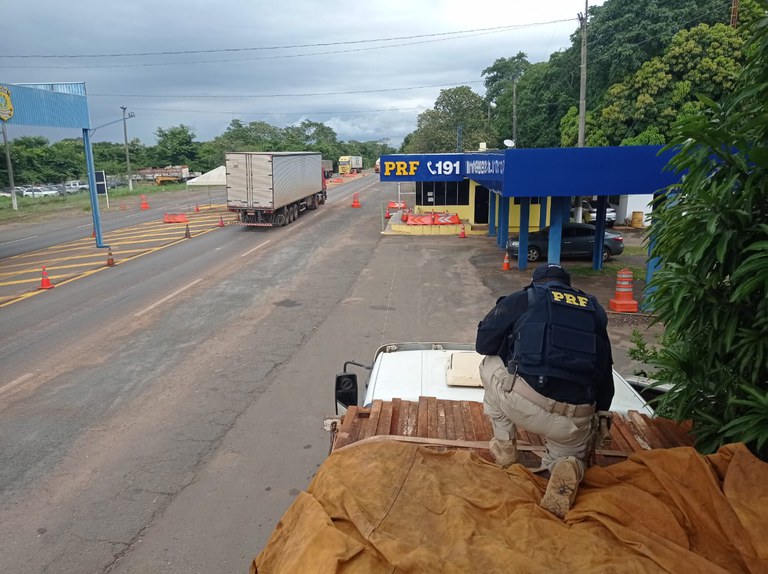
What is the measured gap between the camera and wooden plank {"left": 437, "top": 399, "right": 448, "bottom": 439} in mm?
3856

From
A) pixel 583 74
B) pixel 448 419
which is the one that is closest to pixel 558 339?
pixel 448 419

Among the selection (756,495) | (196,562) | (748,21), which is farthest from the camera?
(196,562)

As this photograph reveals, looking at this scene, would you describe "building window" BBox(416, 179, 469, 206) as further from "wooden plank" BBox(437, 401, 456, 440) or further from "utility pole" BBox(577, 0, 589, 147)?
"wooden plank" BBox(437, 401, 456, 440)

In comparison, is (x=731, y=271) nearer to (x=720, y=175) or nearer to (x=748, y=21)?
(x=720, y=175)

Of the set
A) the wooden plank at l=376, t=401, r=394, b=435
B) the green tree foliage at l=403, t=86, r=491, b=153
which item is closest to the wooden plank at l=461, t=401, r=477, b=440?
the wooden plank at l=376, t=401, r=394, b=435

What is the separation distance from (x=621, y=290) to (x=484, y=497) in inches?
460

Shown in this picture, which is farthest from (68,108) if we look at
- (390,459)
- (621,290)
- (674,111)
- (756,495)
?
(674,111)

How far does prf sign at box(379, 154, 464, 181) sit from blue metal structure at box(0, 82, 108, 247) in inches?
481

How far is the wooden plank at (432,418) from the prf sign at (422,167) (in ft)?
68.1

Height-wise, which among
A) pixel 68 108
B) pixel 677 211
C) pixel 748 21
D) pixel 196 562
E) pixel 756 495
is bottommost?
pixel 196 562

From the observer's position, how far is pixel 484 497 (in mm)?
2881

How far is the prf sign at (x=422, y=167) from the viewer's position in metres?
24.2

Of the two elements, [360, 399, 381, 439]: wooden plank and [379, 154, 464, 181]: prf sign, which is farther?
[379, 154, 464, 181]: prf sign

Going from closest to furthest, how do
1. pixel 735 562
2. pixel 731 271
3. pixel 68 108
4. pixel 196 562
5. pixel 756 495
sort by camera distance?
pixel 735 562
pixel 756 495
pixel 731 271
pixel 196 562
pixel 68 108
